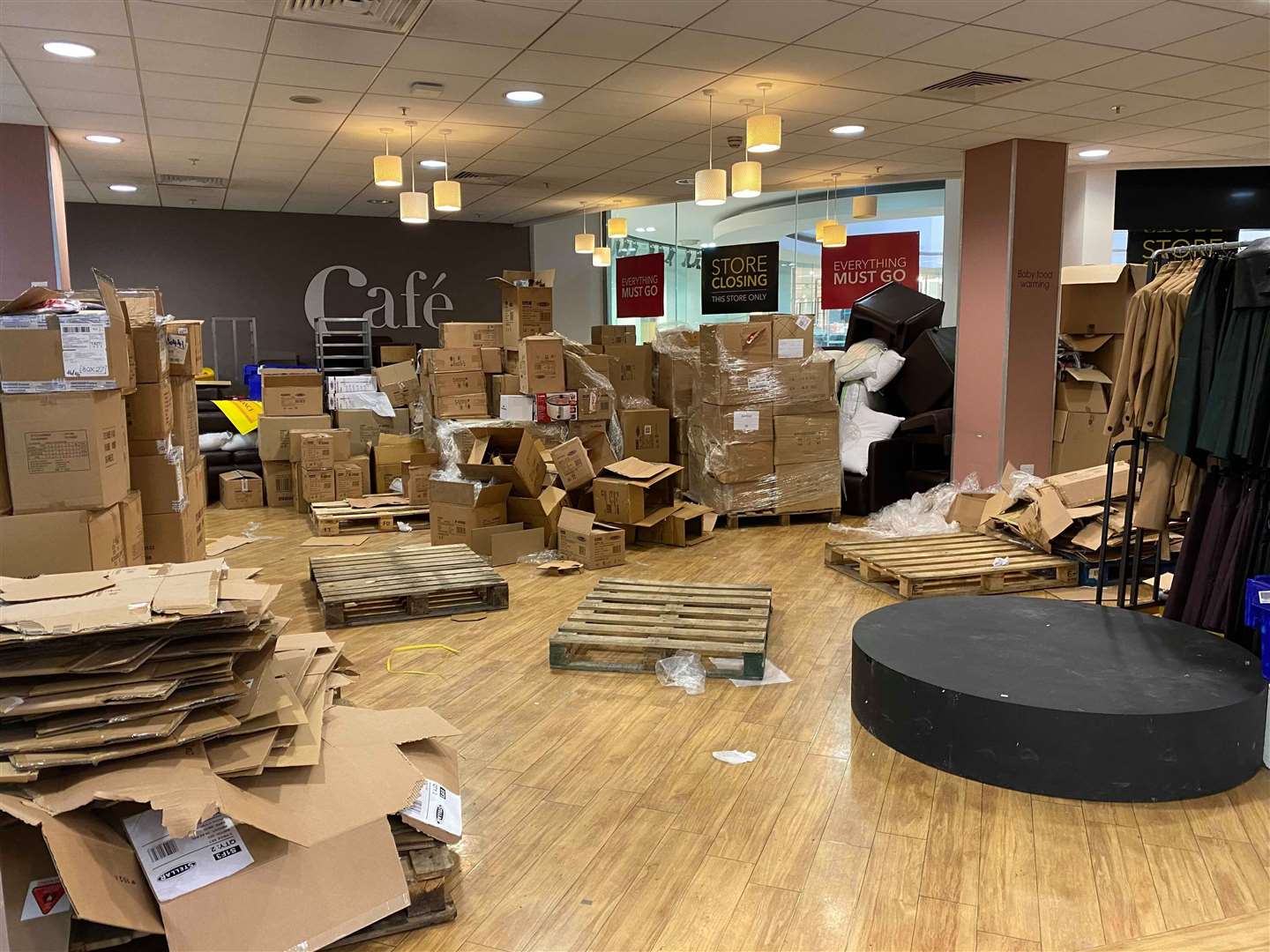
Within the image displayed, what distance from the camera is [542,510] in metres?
6.05

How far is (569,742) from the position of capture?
3121 mm

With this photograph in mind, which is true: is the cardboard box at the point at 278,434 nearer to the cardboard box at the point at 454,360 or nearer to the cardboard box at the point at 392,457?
the cardboard box at the point at 392,457

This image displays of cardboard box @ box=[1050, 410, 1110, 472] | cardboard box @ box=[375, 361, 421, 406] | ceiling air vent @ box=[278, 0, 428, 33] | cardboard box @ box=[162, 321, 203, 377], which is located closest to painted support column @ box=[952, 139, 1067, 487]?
cardboard box @ box=[1050, 410, 1110, 472]

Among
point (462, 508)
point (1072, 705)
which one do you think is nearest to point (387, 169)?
point (462, 508)

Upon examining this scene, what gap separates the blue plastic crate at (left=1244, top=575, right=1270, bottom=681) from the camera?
9.59ft

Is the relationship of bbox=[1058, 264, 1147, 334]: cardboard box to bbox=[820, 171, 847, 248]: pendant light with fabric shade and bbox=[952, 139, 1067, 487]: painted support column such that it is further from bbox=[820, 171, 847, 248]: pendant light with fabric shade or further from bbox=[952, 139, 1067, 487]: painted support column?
bbox=[820, 171, 847, 248]: pendant light with fabric shade

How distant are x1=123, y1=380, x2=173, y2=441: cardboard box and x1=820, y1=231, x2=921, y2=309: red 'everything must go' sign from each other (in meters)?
7.09

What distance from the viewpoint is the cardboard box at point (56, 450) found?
10.7ft

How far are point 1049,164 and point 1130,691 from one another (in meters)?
5.20

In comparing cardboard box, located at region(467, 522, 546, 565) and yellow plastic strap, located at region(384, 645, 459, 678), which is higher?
cardboard box, located at region(467, 522, 546, 565)

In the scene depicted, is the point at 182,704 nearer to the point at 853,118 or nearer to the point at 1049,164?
the point at 853,118

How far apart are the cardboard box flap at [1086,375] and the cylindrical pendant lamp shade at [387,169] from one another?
5002 mm

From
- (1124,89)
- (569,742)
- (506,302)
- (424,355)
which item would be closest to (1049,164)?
(1124,89)

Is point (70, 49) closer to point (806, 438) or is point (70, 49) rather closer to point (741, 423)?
point (741, 423)
